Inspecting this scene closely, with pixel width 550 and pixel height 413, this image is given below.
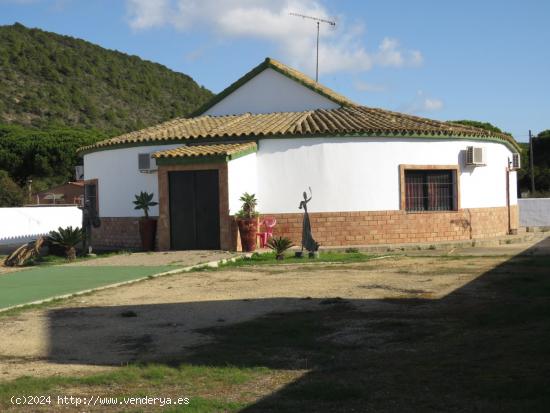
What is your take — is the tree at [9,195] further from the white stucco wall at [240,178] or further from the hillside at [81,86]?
the white stucco wall at [240,178]

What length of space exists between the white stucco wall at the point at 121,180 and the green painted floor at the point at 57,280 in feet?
16.5

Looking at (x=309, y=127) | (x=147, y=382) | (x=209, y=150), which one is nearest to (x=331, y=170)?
(x=309, y=127)

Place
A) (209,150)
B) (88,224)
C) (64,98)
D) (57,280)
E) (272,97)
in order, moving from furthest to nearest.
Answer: (64,98)
(272,97)
(88,224)
(209,150)
(57,280)

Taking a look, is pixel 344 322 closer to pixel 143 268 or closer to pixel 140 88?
pixel 143 268

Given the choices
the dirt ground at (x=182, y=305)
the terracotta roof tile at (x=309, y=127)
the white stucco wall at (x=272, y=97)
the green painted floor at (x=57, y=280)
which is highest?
the white stucco wall at (x=272, y=97)

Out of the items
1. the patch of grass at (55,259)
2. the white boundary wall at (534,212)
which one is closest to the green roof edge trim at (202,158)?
the patch of grass at (55,259)

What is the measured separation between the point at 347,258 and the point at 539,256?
4518 millimetres

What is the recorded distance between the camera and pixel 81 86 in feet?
244

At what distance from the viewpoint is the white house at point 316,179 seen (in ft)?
67.0

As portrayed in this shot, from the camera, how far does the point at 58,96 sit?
70250 millimetres

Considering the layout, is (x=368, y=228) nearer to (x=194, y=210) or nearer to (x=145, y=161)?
(x=194, y=210)

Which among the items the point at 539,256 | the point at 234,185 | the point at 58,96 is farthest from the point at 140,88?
the point at 539,256

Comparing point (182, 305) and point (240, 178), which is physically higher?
point (240, 178)

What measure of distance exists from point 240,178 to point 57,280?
270 inches
